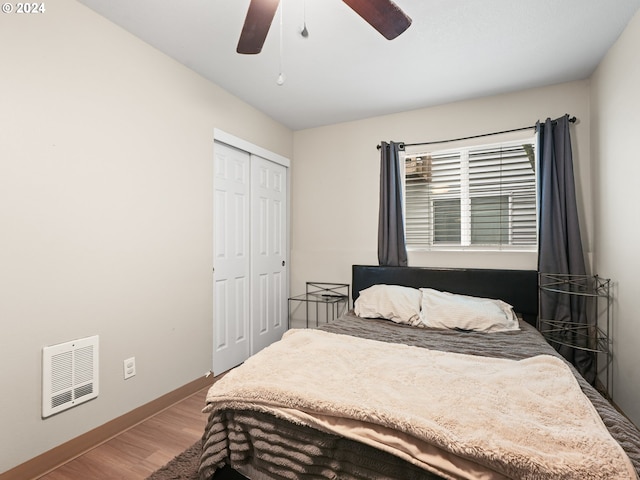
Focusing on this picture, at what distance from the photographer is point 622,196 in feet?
6.79

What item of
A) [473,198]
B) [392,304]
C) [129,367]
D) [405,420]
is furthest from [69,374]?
[473,198]

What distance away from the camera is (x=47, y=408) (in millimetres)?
1628

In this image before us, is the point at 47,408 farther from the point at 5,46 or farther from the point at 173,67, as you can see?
the point at 173,67

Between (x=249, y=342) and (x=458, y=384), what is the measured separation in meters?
2.33

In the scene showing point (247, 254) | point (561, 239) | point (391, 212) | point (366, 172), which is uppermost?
point (366, 172)

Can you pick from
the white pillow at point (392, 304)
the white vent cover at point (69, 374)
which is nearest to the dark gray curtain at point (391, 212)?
the white pillow at point (392, 304)

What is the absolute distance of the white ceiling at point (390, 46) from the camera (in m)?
1.82

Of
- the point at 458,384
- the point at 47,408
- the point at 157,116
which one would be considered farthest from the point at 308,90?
the point at 47,408

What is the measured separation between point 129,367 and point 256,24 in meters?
2.09

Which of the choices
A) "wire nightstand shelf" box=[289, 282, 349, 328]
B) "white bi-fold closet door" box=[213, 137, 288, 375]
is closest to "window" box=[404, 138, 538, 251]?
"wire nightstand shelf" box=[289, 282, 349, 328]

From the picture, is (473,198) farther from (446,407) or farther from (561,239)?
(446,407)

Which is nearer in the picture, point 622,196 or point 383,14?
point 383,14

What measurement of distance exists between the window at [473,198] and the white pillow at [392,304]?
62 centimetres

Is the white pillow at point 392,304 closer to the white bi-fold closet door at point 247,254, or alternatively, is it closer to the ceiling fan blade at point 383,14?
the white bi-fold closet door at point 247,254
